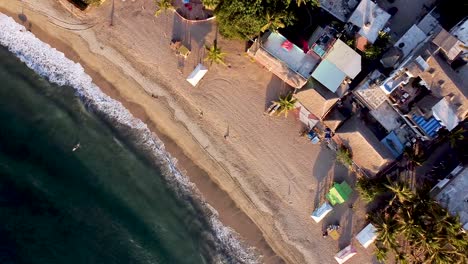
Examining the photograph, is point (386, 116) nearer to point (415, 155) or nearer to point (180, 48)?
point (415, 155)

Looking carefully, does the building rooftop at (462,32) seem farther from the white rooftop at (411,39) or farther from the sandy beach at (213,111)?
the sandy beach at (213,111)

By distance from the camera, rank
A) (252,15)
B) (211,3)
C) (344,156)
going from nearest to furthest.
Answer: (252,15) < (211,3) < (344,156)

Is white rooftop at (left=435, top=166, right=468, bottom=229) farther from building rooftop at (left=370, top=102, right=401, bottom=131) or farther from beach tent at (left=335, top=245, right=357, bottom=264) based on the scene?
beach tent at (left=335, top=245, right=357, bottom=264)

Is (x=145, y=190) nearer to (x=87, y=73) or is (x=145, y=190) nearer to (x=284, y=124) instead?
(x=87, y=73)

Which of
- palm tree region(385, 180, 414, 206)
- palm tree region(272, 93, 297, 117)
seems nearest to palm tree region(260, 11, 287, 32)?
palm tree region(272, 93, 297, 117)

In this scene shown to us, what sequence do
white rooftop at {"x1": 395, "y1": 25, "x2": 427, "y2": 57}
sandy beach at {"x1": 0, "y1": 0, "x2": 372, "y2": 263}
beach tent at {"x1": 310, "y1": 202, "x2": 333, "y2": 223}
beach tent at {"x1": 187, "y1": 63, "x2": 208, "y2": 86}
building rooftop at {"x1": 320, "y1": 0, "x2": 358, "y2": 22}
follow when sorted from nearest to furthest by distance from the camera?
white rooftop at {"x1": 395, "y1": 25, "x2": 427, "y2": 57}, building rooftop at {"x1": 320, "y1": 0, "x2": 358, "y2": 22}, beach tent at {"x1": 187, "y1": 63, "x2": 208, "y2": 86}, beach tent at {"x1": 310, "y1": 202, "x2": 333, "y2": 223}, sandy beach at {"x1": 0, "y1": 0, "x2": 372, "y2": 263}

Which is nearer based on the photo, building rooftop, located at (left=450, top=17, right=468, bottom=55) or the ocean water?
building rooftop, located at (left=450, top=17, right=468, bottom=55)

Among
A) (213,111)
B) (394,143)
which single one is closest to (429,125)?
(394,143)
